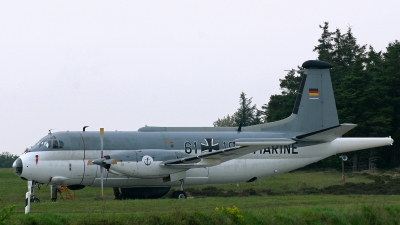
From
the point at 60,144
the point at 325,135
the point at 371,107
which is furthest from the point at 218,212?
the point at 371,107

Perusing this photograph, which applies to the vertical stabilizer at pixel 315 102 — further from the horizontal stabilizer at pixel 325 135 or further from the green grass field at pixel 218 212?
the green grass field at pixel 218 212

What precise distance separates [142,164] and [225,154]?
3.58m

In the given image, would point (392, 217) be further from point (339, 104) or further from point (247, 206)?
point (339, 104)

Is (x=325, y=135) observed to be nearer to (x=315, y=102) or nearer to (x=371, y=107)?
(x=315, y=102)

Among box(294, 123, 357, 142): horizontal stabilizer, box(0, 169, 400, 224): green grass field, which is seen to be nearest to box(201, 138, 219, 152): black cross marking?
box(294, 123, 357, 142): horizontal stabilizer

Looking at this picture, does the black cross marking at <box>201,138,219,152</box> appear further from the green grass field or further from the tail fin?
the green grass field

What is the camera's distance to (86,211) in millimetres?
20859

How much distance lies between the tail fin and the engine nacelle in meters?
7.08

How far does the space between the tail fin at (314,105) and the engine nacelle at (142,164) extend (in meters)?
7.08

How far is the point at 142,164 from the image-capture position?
2738 cm

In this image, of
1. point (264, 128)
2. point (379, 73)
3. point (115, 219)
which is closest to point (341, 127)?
point (264, 128)

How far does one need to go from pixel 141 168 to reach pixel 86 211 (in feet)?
21.9

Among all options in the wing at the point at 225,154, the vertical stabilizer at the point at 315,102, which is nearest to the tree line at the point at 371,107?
the vertical stabilizer at the point at 315,102

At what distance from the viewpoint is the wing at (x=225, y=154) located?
→ 2667cm
